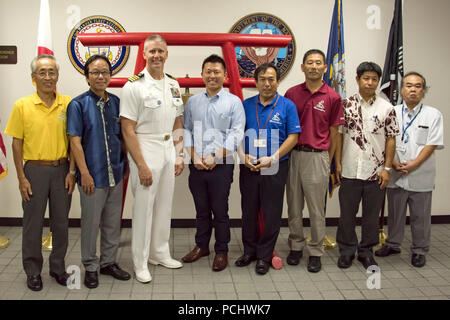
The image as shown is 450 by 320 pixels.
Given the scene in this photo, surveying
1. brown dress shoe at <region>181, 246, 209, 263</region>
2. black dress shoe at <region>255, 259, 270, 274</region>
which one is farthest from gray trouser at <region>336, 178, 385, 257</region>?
brown dress shoe at <region>181, 246, 209, 263</region>

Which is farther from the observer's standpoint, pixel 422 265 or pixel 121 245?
pixel 121 245

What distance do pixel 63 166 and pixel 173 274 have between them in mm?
1082

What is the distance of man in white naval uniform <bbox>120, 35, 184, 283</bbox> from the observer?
108 inches

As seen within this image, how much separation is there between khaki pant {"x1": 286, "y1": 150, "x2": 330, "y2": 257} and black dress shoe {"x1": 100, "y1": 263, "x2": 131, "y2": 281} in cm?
125

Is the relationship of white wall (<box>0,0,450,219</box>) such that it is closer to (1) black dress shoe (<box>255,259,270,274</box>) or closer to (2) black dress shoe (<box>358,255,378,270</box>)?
(1) black dress shoe (<box>255,259,270,274</box>)

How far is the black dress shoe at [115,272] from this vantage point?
293 cm

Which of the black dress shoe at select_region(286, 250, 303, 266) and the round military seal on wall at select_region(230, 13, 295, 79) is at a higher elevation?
the round military seal on wall at select_region(230, 13, 295, 79)

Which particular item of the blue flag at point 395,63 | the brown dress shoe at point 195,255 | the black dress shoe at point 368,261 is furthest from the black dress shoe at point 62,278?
the blue flag at point 395,63

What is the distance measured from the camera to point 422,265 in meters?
3.26

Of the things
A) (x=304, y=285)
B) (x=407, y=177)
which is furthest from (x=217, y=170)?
(x=407, y=177)

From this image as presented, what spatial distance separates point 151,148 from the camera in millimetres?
2840

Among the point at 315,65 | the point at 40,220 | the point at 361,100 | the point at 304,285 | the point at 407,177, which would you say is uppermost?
the point at 315,65

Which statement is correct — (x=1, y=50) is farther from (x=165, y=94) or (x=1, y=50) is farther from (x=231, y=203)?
(x=231, y=203)

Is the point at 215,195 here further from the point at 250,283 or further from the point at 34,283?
the point at 34,283
